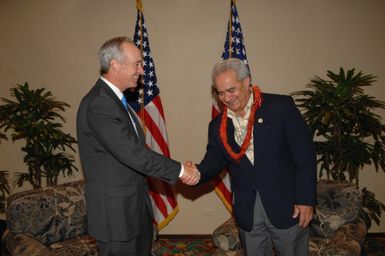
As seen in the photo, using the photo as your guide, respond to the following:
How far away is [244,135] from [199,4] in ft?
8.64

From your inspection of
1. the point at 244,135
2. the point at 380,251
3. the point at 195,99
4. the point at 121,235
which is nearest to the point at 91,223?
the point at 121,235

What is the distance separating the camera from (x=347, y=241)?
2820 millimetres

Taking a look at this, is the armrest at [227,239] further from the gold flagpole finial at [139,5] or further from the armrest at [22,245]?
the gold flagpole finial at [139,5]

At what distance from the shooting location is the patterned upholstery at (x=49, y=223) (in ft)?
10.4

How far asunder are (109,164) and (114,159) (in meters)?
0.04

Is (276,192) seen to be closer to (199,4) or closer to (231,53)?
(231,53)

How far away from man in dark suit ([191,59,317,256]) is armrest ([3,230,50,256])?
1.77 m

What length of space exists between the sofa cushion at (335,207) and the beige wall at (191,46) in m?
1.60

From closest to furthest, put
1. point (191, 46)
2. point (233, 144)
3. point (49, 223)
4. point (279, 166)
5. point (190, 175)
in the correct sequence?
1. point (279, 166)
2. point (233, 144)
3. point (190, 175)
4. point (49, 223)
5. point (191, 46)

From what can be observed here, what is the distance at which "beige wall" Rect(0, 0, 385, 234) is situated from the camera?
448cm

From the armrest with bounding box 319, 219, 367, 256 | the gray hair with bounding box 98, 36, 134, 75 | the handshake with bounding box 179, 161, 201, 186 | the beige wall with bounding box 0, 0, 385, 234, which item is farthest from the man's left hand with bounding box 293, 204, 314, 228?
the beige wall with bounding box 0, 0, 385, 234

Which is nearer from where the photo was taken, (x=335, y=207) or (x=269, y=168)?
(x=269, y=168)

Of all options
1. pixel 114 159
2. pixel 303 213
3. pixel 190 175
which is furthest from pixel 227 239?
pixel 114 159

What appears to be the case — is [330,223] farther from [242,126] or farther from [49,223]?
[49,223]
